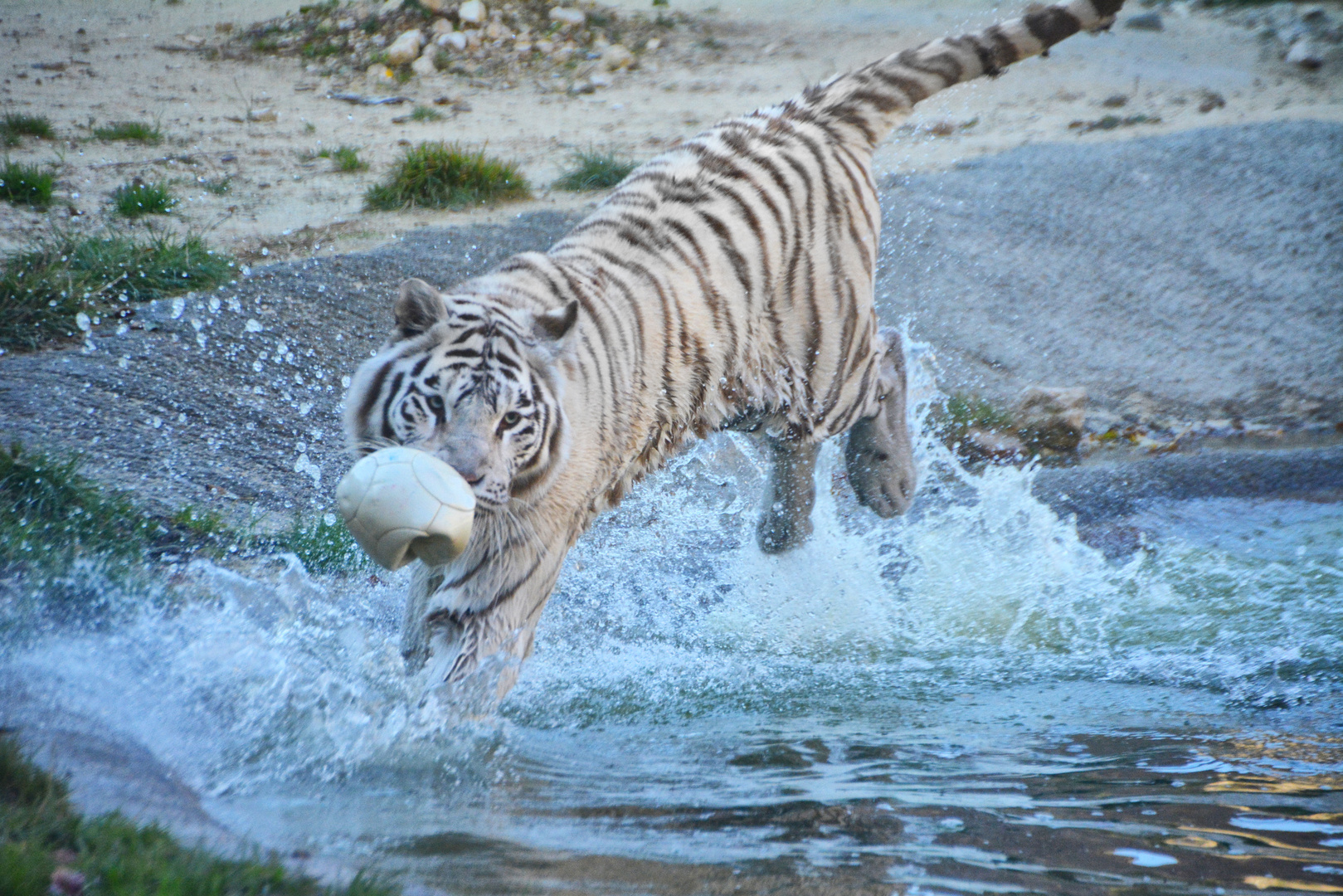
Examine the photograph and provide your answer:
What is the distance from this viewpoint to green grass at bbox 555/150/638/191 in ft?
22.1

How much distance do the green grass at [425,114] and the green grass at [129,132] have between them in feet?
5.72

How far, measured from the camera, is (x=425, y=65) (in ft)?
29.1

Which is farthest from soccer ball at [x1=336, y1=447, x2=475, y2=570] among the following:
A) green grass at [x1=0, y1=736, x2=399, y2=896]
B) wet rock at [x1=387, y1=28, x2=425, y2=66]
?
wet rock at [x1=387, y1=28, x2=425, y2=66]

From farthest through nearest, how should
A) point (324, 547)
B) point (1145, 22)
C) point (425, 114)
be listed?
1. point (1145, 22)
2. point (425, 114)
3. point (324, 547)

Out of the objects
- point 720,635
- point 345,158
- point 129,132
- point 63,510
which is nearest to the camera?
point 63,510

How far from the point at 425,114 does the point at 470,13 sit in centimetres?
183

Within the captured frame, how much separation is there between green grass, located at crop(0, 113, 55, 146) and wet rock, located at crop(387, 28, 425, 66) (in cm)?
301

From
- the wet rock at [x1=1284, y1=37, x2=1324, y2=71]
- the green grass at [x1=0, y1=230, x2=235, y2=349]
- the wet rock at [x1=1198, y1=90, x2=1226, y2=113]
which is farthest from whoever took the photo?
the wet rock at [x1=1284, y1=37, x2=1324, y2=71]

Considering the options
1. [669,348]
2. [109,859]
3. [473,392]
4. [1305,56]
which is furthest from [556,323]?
[1305,56]

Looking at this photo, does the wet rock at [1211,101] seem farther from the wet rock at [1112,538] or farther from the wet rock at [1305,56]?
the wet rock at [1112,538]

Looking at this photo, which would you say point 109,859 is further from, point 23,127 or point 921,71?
point 23,127

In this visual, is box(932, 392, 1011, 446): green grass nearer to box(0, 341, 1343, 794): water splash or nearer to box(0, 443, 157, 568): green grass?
box(0, 341, 1343, 794): water splash

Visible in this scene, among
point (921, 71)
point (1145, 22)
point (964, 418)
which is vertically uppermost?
point (1145, 22)

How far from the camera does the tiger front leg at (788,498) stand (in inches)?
148
